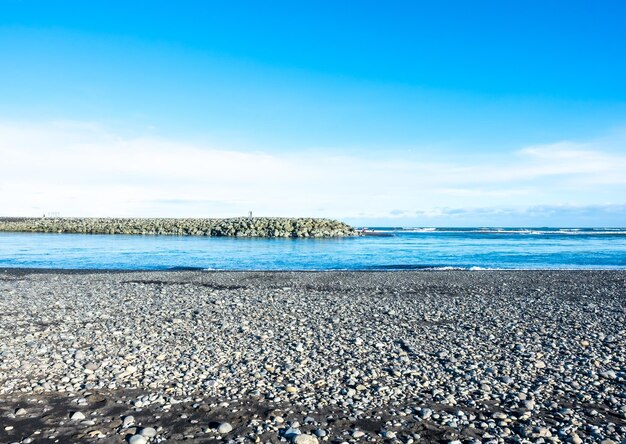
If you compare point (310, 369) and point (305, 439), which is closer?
point (305, 439)

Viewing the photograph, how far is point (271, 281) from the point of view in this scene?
2150 cm

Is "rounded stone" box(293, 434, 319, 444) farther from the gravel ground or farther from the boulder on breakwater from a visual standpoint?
the boulder on breakwater

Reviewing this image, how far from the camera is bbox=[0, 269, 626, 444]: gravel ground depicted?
6.21m

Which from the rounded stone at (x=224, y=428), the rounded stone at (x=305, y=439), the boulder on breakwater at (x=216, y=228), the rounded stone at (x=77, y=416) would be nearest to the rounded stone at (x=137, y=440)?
the rounded stone at (x=224, y=428)

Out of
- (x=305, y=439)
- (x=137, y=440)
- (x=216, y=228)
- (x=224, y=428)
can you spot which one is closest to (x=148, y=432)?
(x=137, y=440)

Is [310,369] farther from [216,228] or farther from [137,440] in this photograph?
[216,228]

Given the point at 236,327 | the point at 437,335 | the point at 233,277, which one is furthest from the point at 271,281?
the point at 437,335

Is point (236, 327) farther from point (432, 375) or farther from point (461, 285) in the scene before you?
point (461, 285)

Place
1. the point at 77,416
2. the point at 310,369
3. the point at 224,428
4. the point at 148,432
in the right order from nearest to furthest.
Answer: the point at 148,432 → the point at 224,428 → the point at 77,416 → the point at 310,369

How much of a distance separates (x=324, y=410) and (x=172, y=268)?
22995 millimetres

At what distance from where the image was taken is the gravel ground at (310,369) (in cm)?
621

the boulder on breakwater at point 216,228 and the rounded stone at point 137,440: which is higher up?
the boulder on breakwater at point 216,228

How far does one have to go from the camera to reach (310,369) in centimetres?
838

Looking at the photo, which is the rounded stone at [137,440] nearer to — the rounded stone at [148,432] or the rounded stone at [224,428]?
the rounded stone at [148,432]
